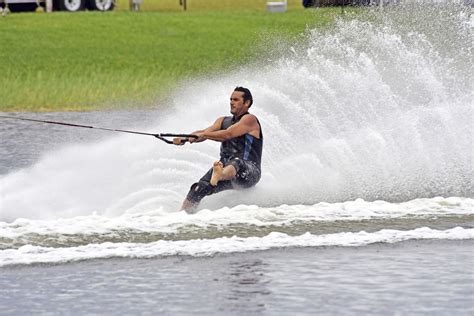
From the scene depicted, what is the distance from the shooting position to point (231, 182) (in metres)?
15.9

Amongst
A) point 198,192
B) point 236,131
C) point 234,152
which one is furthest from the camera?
point 234,152

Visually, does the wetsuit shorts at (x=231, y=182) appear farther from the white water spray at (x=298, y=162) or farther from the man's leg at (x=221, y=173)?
the white water spray at (x=298, y=162)

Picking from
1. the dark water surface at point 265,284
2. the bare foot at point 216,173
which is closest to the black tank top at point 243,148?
the bare foot at point 216,173

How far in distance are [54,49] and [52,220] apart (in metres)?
27.4

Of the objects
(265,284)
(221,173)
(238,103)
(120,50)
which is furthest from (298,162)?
(120,50)

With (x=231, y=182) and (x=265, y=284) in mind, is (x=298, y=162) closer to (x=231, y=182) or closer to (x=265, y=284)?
(x=231, y=182)

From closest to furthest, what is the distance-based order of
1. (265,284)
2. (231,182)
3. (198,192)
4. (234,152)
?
(265,284) < (198,192) < (231,182) < (234,152)

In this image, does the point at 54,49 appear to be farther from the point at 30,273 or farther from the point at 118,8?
the point at 30,273

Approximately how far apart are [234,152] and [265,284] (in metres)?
3.72

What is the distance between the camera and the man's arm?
51.3ft

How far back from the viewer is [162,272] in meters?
13.0

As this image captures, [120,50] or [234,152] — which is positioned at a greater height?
[120,50]

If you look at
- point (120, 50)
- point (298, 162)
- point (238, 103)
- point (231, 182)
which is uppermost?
point (120, 50)

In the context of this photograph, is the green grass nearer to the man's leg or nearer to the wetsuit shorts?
the wetsuit shorts
